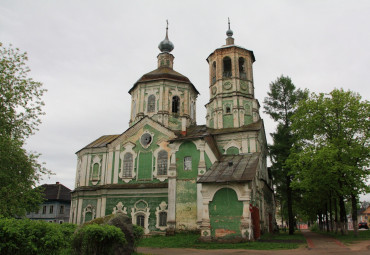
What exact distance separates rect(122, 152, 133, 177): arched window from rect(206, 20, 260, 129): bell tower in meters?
7.63

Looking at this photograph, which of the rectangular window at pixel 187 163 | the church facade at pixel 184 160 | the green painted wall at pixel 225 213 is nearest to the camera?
the green painted wall at pixel 225 213

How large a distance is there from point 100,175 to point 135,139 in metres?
4.91

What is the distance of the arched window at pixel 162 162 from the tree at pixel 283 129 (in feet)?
34.7

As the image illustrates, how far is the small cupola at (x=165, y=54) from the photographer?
106ft

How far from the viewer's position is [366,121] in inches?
846

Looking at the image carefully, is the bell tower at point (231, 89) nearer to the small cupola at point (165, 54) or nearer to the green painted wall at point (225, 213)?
the small cupola at point (165, 54)

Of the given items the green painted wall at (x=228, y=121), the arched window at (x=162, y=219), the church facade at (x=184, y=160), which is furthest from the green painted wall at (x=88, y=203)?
the green painted wall at (x=228, y=121)

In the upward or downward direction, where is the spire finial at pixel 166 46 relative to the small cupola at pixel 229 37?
upward

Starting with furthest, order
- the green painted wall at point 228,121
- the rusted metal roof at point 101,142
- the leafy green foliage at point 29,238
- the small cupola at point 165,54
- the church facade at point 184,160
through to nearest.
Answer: the small cupola at point 165,54
the rusted metal roof at point 101,142
the green painted wall at point 228,121
the church facade at point 184,160
the leafy green foliage at point 29,238

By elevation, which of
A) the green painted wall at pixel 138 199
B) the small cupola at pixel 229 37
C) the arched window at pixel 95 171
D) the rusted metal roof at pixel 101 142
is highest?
the small cupola at pixel 229 37

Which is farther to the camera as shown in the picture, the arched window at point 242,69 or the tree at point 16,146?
the arched window at point 242,69

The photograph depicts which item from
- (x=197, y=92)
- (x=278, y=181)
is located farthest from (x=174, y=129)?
(x=278, y=181)

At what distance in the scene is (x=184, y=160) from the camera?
22.7 meters

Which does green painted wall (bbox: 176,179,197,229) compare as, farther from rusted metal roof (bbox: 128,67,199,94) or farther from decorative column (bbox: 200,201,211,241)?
rusted metal roof (bbox: 128,67,199,94)
